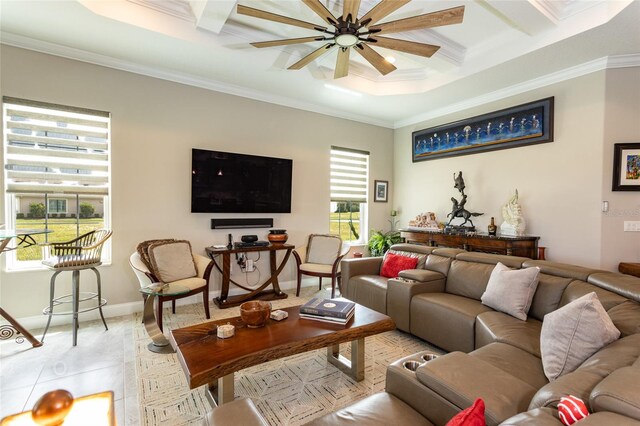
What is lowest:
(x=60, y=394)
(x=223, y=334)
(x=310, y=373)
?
(x=310, y=373)

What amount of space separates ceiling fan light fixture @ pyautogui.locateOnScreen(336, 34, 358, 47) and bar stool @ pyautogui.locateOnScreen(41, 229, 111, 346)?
293 centimetres

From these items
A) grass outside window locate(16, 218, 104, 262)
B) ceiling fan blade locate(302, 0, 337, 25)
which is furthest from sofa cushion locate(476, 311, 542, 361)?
grass outside window locate(16, 218, 104, 262)

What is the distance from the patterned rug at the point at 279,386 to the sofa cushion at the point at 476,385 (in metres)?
0.95

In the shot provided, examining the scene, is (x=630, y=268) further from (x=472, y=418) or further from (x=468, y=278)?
(x=472, y=418)

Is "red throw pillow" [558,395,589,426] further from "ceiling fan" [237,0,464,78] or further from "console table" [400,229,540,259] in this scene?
"console table" [400,229,540,259]

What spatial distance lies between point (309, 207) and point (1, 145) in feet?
12.3

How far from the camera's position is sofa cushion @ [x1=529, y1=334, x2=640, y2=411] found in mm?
1128

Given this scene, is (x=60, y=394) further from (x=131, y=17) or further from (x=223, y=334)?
(x=131, y=17)

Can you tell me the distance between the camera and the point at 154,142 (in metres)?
3.88

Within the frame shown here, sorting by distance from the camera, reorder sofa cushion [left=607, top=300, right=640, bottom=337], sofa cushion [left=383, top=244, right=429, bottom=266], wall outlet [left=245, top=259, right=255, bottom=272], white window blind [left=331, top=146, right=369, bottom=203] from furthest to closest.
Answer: white window blind [left=331, top=146, right=369, bottom=203] < wall outlet [left=245, top=259, right=255, bottom=272] < sofa cushion [left=383, top=244, right=429, bottom=266] < sofa cushion [left=607, top=300, right=640, bottom=337]

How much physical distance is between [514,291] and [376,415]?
1786 millimetres

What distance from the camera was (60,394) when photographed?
75 cm

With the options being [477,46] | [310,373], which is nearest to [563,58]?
[477,46]

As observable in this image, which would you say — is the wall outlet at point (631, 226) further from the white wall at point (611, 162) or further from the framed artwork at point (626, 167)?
the framed artwork at point (626, 167)
